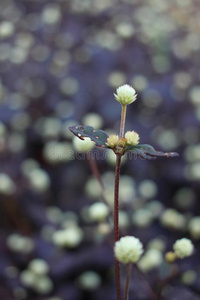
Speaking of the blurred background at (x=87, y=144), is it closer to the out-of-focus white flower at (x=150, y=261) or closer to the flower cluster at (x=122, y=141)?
the out-of-focus white flower at (x=150, y=261)

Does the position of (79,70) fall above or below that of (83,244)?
above

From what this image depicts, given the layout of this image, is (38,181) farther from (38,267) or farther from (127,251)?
(127,251)

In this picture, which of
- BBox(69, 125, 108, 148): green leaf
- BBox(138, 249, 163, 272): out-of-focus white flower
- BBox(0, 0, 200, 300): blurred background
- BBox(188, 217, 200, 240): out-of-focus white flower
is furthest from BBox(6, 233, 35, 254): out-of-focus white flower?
BBox(69, 125, 108, 148): green leaf

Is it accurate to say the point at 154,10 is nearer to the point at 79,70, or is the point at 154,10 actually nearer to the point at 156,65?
the point at 156,65

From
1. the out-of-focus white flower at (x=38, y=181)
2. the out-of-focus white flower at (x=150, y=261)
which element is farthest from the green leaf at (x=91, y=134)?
the out-of-focus white flower at (x=38, y=181)

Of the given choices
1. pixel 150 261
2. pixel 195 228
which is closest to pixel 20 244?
pixel 150 261

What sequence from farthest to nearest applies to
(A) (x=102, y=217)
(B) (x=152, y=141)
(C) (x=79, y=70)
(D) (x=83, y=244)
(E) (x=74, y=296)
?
(C) (x=79, y=70)
(B) (x=152, y=141)
(D) (x=83, y=244)
(E) (x=74, y=296)
(A) (x=102, y=217)

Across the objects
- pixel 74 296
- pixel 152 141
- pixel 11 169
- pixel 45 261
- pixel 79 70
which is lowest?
pixel 74 296

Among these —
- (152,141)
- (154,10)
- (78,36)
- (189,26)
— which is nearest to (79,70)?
(78,36)
